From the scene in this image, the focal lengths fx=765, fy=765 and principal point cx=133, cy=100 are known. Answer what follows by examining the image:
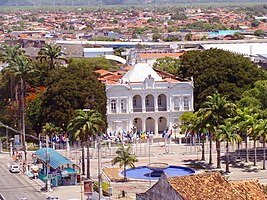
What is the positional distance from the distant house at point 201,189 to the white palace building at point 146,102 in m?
42.9

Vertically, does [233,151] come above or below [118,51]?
below

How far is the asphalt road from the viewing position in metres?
58.8

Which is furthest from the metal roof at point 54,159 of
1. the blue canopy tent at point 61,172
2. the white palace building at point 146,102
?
the white palace building at point 146,102

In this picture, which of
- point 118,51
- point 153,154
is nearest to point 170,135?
point 153,154

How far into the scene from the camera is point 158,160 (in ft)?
244

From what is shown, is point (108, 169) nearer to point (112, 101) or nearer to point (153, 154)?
point (153, 154)

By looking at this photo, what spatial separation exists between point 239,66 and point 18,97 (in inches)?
1035

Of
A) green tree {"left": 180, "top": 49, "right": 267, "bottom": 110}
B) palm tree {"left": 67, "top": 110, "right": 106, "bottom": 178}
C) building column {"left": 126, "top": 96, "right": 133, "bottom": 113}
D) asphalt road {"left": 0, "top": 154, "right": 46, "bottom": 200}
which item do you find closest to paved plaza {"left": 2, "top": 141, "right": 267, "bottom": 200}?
asphalt road {"left": 0, "top": 154, "right": 46, "bottom": 200}

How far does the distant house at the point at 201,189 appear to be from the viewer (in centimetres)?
4197

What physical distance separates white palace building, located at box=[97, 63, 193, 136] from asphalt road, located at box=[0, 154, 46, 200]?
1963 cm

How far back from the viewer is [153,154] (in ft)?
255

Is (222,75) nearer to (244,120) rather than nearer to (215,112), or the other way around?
(244,120)

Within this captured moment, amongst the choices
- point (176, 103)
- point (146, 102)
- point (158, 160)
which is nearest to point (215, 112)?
point (158, 160)

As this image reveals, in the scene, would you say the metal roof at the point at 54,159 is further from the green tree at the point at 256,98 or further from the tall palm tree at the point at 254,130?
the green tree at the point at 256,98
